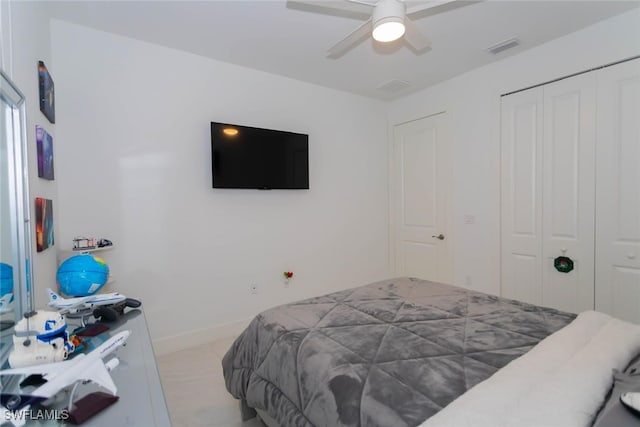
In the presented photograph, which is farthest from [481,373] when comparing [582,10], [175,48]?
[175,48]

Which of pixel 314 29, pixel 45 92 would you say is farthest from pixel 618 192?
pixel 45 92

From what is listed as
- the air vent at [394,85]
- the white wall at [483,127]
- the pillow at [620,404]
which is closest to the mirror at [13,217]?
the pillow at [620,404]

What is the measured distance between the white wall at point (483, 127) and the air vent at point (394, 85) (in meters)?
0.31

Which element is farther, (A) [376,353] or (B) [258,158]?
(B) [258,158]

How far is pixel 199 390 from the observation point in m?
2.12

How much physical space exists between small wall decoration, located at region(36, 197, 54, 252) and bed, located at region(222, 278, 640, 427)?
115cm

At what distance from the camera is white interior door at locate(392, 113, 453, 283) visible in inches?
141

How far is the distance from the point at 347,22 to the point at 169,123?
169 centimetres

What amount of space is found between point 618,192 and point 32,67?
12.9ft

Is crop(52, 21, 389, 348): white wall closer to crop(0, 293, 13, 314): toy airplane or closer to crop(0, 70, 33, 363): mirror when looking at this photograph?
crop(0, 70, 33, 363): mirror

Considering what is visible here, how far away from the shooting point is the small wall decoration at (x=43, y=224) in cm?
156

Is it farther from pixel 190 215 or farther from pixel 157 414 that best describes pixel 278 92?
pixel 157 414

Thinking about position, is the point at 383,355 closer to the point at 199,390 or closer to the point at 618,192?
the point at 199,390

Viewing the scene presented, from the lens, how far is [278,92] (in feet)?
10.8
